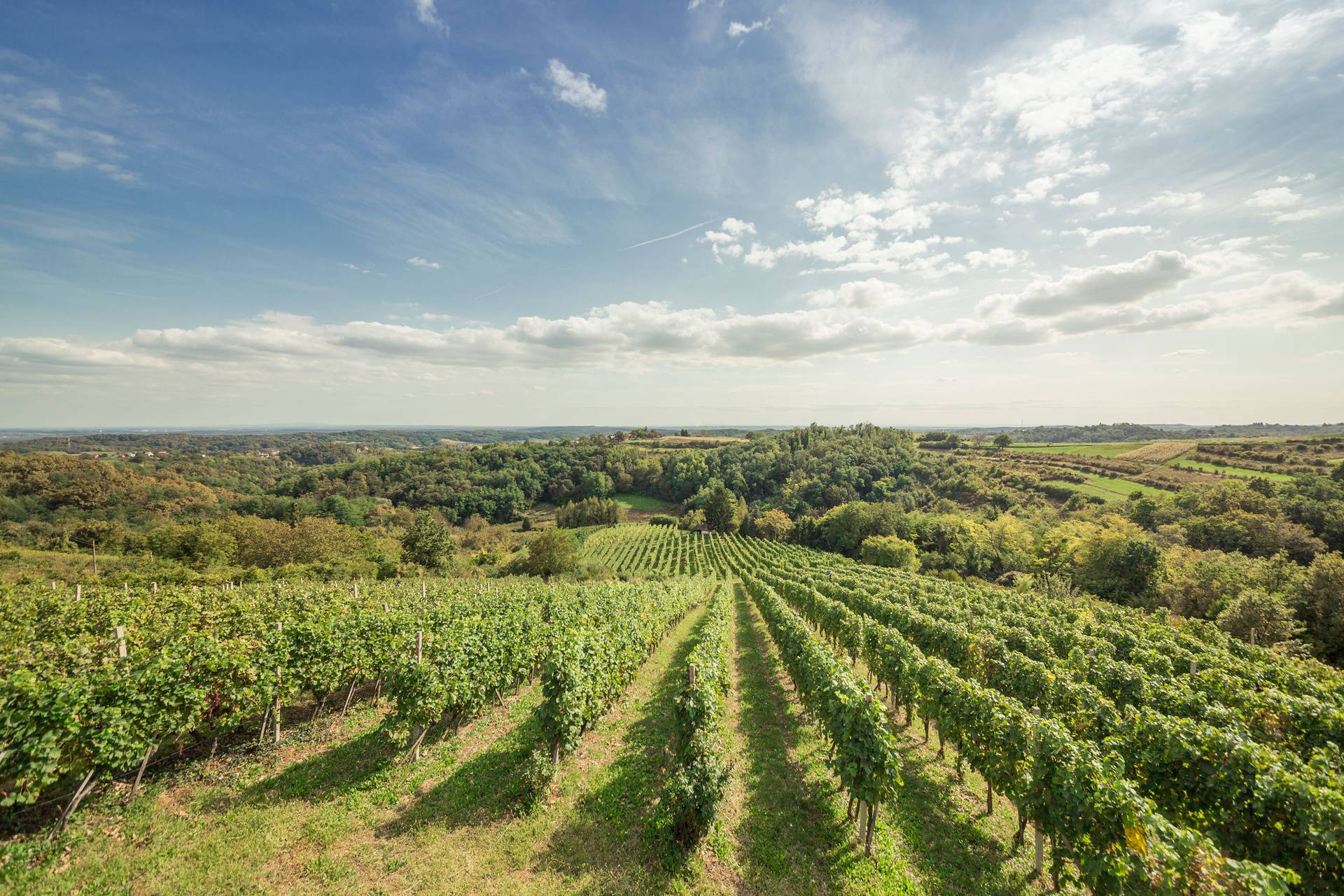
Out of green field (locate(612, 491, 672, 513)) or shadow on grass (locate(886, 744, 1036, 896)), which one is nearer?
shadow on grass (locate(886, 744, 1036, 896))

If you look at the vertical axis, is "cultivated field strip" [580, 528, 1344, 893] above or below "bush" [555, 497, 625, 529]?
above

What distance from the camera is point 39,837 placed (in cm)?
704

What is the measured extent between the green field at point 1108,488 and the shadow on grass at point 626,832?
90.3 meters

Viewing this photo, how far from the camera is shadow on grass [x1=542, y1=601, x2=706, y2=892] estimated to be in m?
7.60

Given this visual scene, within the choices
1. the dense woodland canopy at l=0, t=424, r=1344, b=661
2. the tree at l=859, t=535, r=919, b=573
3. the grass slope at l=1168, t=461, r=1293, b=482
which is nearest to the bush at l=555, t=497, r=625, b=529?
the dense woodland canopy at l=0, t=424, r=1344, b=661

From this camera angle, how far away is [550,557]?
50281 millimetres

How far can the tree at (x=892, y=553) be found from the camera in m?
58.5

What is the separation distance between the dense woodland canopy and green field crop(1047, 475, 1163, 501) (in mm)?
3027

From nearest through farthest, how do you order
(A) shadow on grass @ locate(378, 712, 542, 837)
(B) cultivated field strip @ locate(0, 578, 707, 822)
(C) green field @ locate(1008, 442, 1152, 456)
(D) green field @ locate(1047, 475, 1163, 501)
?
(B) cultivated field strip @ locate(0, 578, 707, 822) → (A) shadow on grass @ locate(378, 712, 542, 837) → (D) green field @ locate(1047, 475, 1163, 501) → (C) green field @ locate(1008, 442, 1152, 456)

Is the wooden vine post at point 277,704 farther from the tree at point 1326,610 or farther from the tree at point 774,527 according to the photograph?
the tree at point 774,527

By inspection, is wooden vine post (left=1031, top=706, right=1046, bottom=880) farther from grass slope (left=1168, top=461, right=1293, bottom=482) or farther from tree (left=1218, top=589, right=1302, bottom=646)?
grass slope (left=1168, top=461, right=1293, bottom=482)

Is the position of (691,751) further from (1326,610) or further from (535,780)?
(1326,610)

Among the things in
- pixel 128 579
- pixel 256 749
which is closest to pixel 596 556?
pixel 128 579

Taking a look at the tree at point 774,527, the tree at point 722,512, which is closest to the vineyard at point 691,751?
the tree at point 774,527
